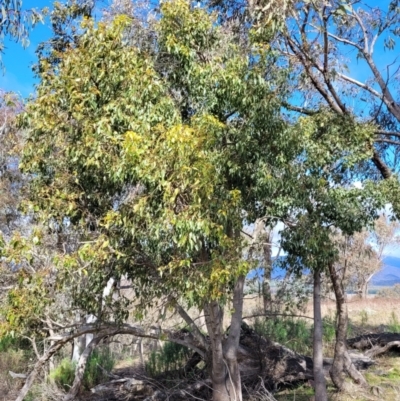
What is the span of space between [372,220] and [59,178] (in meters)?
4.30

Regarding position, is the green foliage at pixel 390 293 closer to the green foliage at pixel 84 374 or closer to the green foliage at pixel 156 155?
the green foliage at pixel 84 374

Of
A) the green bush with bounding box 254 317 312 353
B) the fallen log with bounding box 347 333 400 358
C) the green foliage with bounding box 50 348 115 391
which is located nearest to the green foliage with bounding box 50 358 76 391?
the green foliage with bounding box 50 348 115 391

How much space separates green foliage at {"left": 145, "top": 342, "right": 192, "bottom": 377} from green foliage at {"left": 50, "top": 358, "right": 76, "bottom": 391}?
4.97 feet

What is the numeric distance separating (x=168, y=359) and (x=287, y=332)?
3.21 metres

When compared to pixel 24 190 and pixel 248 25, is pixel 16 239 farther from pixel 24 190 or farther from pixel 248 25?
pixel 248 25

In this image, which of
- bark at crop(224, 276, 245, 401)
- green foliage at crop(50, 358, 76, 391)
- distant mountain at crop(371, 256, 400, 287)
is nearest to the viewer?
bark at crop(224, 276, 245, 401)

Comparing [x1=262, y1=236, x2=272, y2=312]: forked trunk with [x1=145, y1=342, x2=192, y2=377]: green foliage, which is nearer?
[x1=262, y1=236, x2=272, y2=312]: forked trunk

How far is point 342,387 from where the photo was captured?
26.3ft

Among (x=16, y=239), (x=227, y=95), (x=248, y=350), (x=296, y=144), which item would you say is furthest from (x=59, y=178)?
(x=248, y=350)

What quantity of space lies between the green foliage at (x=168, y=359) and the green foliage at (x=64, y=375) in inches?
59.7

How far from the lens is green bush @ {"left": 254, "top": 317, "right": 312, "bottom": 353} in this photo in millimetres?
10320

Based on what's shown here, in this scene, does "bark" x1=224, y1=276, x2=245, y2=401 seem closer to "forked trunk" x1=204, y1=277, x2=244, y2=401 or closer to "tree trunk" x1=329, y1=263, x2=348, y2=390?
"forked trunk" x1=204, y1=277, x2=244, y2=401

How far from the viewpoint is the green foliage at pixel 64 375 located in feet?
29.2

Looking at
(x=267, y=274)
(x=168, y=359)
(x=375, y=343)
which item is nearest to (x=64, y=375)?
(x=168, y=359)
